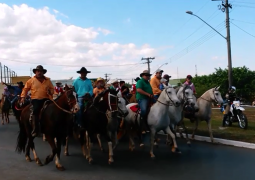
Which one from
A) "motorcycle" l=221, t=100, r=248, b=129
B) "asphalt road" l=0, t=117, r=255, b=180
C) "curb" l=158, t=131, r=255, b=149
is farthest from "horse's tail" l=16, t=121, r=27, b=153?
"motorcycle" l=221, t=100, r=248, b=129

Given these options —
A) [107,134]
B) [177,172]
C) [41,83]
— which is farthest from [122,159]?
[41,83]

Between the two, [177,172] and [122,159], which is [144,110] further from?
[177,172]

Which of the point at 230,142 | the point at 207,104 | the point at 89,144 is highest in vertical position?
the point at 207,104

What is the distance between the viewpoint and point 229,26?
2367cm

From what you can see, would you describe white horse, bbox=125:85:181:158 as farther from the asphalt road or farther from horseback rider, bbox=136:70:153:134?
the asphalt road

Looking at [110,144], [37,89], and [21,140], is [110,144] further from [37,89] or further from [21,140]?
[21,140]

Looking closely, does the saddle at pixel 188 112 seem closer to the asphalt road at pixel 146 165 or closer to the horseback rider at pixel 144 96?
the asphalt road at pixel 146 165

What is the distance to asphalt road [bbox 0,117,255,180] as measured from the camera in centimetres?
704

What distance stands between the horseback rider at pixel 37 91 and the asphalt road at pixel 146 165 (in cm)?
117

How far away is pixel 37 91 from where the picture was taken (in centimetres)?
823

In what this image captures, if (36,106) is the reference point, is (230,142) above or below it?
below

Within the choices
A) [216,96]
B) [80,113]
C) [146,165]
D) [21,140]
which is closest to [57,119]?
[80,113]

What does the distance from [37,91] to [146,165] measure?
11.5 ft

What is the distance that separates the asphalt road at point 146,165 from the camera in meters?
7.04
